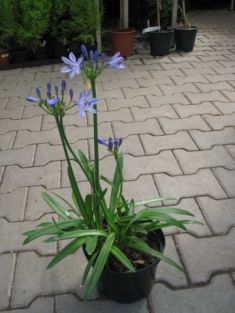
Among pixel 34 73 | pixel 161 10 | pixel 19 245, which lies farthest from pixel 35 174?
pixel 161 10

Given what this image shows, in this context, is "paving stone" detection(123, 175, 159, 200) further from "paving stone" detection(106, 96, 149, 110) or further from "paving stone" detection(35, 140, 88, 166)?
"paving stone" detection(106, 96, 149, 110)

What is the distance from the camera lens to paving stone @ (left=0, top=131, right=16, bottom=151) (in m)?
3.17

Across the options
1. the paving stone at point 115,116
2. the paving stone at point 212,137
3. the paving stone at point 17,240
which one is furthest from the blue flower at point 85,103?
the paving stone at point 115,116

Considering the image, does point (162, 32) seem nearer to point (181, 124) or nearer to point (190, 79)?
point (190, 79)

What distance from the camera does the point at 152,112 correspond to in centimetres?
367

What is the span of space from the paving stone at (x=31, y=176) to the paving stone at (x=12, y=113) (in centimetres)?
102

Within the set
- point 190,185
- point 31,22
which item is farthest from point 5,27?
point 190,185

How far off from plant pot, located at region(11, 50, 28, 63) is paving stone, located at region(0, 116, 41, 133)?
1997 millimetres

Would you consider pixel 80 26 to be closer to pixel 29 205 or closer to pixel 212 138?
pixel 212 138

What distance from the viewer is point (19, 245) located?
213 centimetres

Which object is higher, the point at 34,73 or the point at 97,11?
the point at 97,11

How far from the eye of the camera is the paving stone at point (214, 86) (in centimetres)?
419

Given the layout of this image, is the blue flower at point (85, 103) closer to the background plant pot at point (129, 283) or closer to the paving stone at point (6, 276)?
the background plant pot at point (129, 283)

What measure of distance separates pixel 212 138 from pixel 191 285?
5.20 ft
